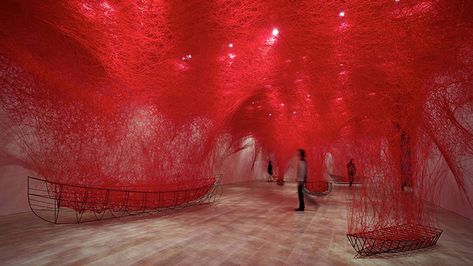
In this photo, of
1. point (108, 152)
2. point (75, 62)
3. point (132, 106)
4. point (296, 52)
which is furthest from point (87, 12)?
point (296, 52)

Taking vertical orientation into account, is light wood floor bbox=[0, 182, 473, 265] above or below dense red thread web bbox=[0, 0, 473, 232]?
below

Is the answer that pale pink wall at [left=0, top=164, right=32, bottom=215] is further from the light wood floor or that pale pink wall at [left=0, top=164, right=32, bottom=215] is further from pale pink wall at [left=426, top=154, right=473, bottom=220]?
pale pink wall at [left=426, top=154, right=473, bottom=220]

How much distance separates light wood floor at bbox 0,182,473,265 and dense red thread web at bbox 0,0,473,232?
0.65m

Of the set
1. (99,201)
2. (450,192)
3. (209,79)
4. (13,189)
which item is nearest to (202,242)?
(99,201)

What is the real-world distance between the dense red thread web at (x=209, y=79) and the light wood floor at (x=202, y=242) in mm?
649

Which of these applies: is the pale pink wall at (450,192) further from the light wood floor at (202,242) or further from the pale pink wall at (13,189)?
the pale pink wall at (13,189)

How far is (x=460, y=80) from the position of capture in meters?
3.34

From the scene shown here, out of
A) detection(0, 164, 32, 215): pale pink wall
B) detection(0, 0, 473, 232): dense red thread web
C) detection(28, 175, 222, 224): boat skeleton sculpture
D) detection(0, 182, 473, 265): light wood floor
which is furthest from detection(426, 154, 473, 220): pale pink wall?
detection(0, 164, 32, 215): pale pink wall

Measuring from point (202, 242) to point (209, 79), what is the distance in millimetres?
3908

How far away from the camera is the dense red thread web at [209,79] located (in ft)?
12.2

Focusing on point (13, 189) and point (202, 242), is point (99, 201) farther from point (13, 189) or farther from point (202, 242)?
point (202, 242)

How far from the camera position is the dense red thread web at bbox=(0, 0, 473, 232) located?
12.2 ft

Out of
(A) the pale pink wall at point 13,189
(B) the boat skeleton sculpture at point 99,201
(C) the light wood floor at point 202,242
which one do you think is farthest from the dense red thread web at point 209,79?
(C) the light wood floor at point 202,242

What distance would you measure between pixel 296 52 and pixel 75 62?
462 centimetres
